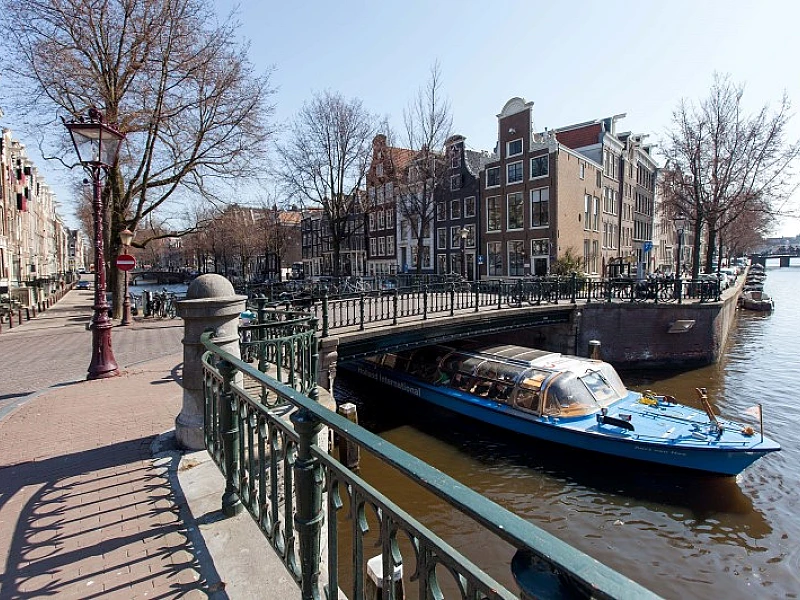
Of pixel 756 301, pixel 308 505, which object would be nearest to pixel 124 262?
pixel 308 505

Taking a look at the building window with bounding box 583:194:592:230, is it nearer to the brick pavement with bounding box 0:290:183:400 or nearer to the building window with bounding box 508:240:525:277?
the building window with bounding box 508:240:525:277

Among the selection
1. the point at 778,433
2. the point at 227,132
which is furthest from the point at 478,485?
the point at 227,132

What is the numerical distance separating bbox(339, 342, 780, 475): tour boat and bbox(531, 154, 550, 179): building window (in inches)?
768

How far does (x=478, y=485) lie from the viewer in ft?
31.1

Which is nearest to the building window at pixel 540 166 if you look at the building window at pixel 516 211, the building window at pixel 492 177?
the building window at pixel 516 211

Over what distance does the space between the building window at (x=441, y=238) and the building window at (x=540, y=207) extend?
8.28 m

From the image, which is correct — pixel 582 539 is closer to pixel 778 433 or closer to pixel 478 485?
pixel 478 485


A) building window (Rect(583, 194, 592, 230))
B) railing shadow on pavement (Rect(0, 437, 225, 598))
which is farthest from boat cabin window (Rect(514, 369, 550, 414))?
building window (Rect(583, 194, 592, 230))

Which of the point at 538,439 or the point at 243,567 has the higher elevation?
the point at 243,567

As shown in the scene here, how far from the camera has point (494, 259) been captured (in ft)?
110

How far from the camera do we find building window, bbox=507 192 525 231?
31.5m

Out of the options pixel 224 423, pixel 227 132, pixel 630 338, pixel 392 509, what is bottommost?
pixel 630 338

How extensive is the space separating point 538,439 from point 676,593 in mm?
4533

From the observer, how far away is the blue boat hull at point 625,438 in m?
8.65
